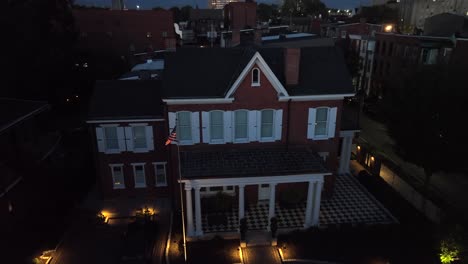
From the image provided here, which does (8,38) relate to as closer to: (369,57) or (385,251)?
(385,251)

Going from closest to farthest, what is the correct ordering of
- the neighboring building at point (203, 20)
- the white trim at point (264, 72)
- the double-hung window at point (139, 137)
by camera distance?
the white trim at point (264, 72)
the double-hung window at point (139, 137)
the neighboring building at point (203, 20)

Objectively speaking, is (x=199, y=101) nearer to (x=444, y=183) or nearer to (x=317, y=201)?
(x=317, y=201)

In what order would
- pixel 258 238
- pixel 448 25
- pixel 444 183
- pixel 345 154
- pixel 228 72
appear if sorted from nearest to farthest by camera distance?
1. pixel 258 238
2. pixel 228 72
3. pixel 444 183
4. pixel 345 154
5. pixel 448 25

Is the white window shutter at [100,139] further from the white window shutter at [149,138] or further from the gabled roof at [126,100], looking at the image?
the white window shutter at [149,138]

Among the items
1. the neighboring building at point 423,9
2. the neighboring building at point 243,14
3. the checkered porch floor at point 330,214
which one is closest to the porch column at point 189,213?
the checkered porch floor at point 330,214

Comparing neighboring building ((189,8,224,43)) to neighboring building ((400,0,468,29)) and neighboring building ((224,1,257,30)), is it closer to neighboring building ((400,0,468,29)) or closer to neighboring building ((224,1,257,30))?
neighboring building ((224,1,257,30))

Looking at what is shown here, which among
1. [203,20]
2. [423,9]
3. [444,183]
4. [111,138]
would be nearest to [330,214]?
[444,183]
